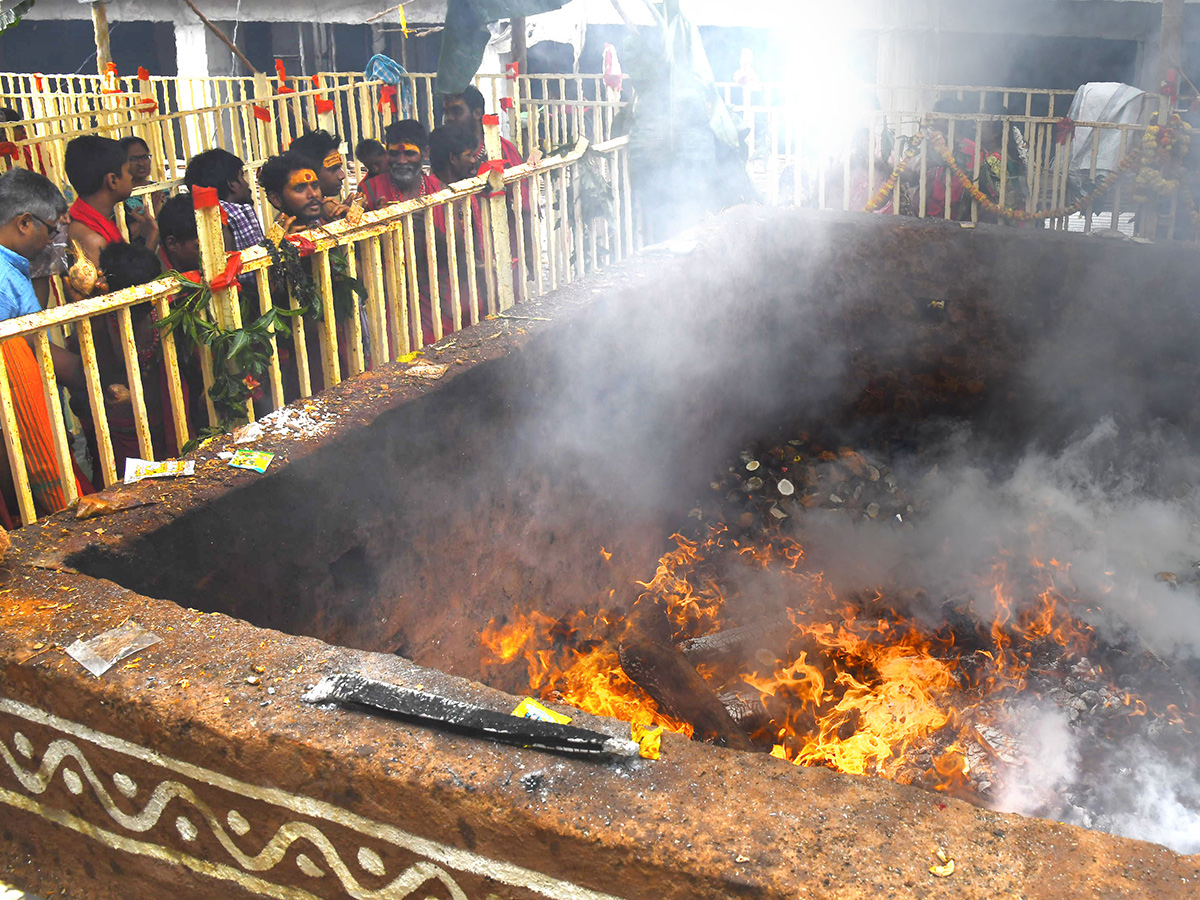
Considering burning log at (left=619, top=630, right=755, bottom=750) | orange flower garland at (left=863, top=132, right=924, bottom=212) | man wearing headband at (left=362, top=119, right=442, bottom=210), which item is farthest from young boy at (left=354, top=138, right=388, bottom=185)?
burning log at (left=619, top=630, right=755, bottom=750)

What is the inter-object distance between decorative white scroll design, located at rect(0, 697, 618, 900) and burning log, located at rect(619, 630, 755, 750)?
2039 mm

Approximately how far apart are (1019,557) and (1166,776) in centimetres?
176

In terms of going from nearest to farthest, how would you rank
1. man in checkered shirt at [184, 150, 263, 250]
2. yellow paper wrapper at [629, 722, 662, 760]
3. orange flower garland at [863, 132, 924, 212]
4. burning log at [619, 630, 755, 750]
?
yellow paper wrapper at [629, 722, 662, 760], burning log at [619, 630, 755, 750], man in checkered shirt at [184, 150, 263, 250], orange flower garland at [863, 132, 924, 212]

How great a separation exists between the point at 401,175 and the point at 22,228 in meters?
2.92

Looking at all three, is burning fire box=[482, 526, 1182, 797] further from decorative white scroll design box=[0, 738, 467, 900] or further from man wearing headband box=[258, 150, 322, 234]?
man wearing headband box=[258, 150, 322, 234]

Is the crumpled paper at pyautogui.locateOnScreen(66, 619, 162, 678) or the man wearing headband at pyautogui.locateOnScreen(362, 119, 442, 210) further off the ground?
the man wearing headband at pyautogui.locateOnScreen(362, 119, 442, 210)

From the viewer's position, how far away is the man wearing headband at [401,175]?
6852mm

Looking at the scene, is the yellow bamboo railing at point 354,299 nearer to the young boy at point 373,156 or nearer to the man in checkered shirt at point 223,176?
the young boy at point 373,156

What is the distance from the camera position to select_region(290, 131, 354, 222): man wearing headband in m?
6.01

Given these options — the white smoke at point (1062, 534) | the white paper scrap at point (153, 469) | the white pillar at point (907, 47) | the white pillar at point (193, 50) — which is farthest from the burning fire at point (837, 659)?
the white pillar at point (193, 50)

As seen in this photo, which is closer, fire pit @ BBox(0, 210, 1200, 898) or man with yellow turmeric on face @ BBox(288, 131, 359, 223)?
fire pit @ BBox(0, 210, 1200, 898)

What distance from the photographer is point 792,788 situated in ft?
6.45

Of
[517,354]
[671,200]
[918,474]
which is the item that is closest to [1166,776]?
[918,474]

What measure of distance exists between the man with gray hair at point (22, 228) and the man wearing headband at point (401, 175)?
8.04ft
